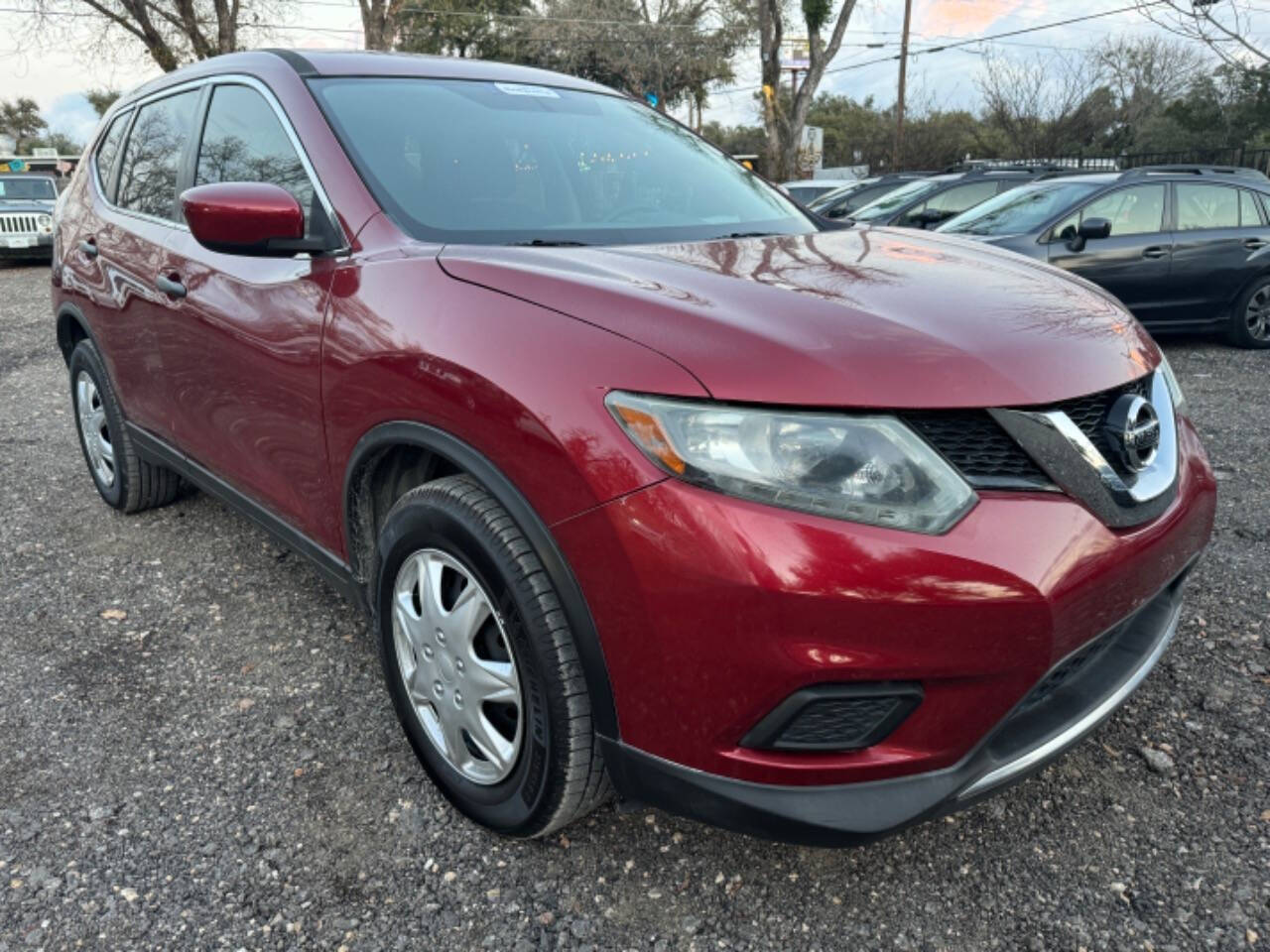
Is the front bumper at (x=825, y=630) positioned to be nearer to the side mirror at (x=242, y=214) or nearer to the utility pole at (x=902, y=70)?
the side mirror at (x=242, y=214)

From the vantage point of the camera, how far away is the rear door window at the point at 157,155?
3.12 metres

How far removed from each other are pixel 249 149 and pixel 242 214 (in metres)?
0.74

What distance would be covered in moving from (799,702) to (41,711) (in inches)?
88.0

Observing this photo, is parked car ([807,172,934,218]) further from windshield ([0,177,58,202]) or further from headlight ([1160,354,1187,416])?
windshield ([0,177,58,202])

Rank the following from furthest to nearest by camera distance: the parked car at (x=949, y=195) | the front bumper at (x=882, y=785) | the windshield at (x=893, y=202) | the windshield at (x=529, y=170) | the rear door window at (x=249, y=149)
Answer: the windshield at (x=893, y=202), the parked car at (x=949, y=195), the rear door window at (x=249, y=149), the windshield at (x=529, y=170), the front bumper at (x=882, y=785)

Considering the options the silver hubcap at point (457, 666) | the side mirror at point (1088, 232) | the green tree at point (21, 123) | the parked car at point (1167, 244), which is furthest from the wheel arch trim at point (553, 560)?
the green tree at point (21, 123)

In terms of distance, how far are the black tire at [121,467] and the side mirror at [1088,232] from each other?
259 inches

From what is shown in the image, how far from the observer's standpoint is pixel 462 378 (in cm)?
177

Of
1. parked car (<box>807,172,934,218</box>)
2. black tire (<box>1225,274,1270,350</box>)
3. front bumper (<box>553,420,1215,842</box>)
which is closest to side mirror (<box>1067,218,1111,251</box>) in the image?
black tire (<box>1225,274,1270,350</box>)

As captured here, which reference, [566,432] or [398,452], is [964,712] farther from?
[398,452]

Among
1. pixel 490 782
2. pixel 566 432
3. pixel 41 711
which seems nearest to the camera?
pixel 566 432

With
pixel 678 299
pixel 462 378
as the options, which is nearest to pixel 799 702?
pixel 678 299

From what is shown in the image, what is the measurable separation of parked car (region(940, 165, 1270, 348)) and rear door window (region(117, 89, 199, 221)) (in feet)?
19.9

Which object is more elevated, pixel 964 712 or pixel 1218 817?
pixel 964 712
